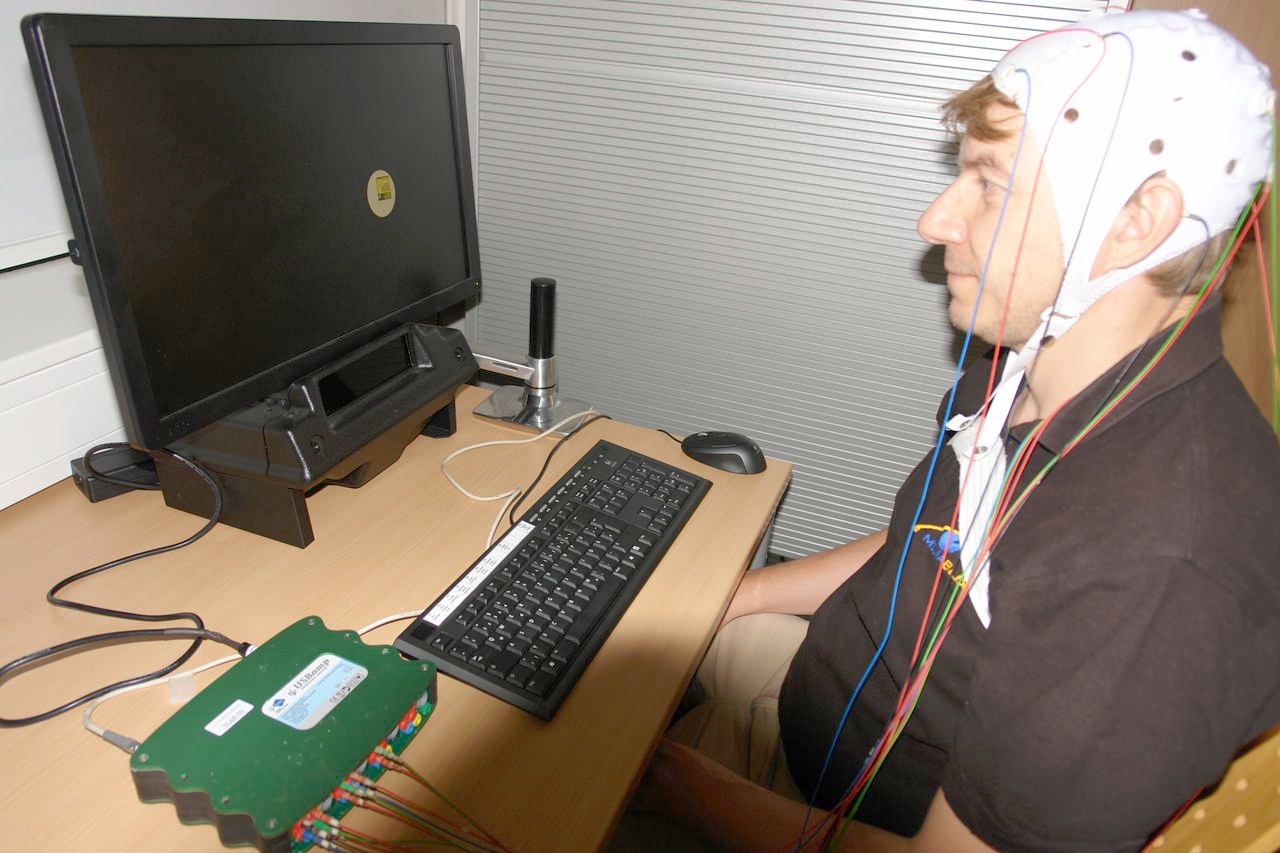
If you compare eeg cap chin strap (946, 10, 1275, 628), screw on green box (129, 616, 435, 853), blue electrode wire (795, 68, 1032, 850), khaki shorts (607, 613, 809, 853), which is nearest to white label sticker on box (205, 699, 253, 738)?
screw on green box (129, 616, 435, 853)

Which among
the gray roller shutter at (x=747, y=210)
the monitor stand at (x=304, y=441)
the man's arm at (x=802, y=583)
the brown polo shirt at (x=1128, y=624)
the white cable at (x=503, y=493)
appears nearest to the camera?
the brown polo shirt at (x=1128, y=624)

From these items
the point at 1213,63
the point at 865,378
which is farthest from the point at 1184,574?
the point at 865,378

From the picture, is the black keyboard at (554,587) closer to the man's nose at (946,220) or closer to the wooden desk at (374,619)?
the wooden desk at (374,619)

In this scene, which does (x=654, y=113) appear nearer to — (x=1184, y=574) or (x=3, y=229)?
(x=3, y=229)

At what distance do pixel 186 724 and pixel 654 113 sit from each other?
4.07 feet

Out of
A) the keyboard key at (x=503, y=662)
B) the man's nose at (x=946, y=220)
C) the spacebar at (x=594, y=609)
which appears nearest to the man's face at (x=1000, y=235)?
the man's nose at (x=946, y=220)

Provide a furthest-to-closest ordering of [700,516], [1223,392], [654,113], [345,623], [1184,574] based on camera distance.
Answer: [654,113], [700,516], [345,623], [1223,392], [1184,574]

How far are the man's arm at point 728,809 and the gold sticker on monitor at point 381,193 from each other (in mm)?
719

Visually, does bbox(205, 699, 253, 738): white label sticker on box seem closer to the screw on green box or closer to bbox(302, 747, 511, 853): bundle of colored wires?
the screw on green box

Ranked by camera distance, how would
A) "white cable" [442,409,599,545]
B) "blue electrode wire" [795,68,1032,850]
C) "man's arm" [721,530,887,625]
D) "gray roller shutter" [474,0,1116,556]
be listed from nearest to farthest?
"blue electrode wire" [795,68,1032,850]
"white cable" [442,409,599,545]
"man's arm" [721,530,887,625]
"gray roller shutter" [474,0,1116,556]

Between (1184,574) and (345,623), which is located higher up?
(1184,574)

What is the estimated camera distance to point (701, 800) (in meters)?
0.93

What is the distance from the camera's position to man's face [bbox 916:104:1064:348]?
77 centimetres

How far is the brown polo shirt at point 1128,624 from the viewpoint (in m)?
0.60
